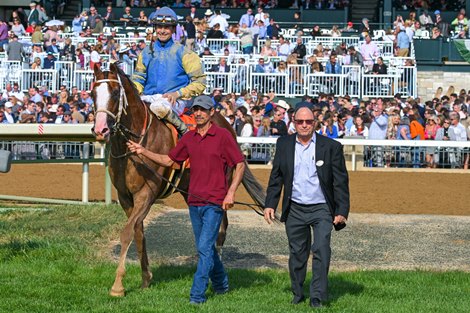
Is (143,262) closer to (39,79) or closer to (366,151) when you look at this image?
(366,151)

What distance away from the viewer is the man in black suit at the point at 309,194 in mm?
8648

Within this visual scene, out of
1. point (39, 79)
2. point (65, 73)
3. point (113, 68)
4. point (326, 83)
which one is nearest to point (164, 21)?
point (113, 68)

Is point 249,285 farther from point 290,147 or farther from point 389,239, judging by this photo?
point 389,239

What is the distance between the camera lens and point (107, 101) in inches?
361

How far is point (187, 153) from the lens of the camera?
9.10 meters

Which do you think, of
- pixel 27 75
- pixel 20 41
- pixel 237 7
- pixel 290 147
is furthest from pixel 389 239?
pixel 237 7

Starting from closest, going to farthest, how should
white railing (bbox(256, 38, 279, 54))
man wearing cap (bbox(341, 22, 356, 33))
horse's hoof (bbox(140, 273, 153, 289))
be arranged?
1. horse's hoof (bbox(140, 273, 153, 289))
2. white railing (bbox(256, 38, 279, 54))
3. man wearing cap (bbox(341, 22, 356, 33))

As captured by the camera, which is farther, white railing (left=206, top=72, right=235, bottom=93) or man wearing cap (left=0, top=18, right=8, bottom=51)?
man wearing cap (left=0, top=18, right=8, bottom=51)

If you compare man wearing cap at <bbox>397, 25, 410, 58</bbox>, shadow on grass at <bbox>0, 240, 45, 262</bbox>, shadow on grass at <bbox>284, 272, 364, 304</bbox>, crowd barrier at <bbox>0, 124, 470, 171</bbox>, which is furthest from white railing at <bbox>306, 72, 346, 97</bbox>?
shadow on grass at <bbox>284, 272, 364, 304</bbox>

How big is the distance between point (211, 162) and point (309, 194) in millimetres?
838

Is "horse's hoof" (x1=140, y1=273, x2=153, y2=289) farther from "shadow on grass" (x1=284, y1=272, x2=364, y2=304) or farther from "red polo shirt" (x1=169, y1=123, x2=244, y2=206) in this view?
"shadow on grass" (x1=284, y1=272, x2=364, y2=304)

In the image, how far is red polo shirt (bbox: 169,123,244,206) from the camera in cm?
892

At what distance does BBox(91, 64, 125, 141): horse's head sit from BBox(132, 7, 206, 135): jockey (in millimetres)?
938

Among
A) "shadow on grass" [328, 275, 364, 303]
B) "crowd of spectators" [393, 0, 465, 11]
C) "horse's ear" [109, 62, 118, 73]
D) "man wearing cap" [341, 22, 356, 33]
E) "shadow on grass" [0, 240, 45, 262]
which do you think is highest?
"crowd of spectators" [393, 0, 465, 11]
